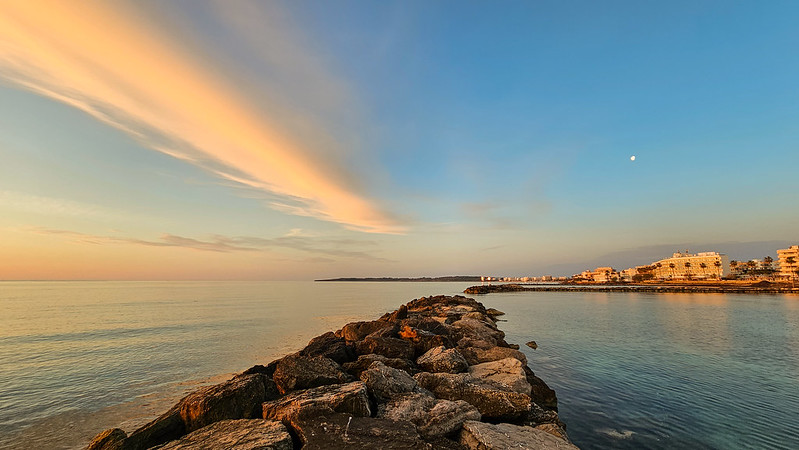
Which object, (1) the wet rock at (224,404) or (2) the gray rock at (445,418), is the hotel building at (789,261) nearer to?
(2) the gray rock at (445,418)

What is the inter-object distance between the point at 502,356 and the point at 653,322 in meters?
30.8

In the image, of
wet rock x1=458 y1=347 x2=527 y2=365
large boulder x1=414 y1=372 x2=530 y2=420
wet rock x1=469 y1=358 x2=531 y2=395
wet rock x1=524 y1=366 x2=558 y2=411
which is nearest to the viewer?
large boulder x1=414 y1=372 x2=530 y2=420

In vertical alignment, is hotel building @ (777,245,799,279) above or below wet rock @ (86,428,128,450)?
above

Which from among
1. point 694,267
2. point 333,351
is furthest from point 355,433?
point 694,267

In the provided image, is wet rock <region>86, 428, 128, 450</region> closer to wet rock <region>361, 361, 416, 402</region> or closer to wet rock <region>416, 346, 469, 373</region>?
wet rock <region>361, 361, 416, 402</region>

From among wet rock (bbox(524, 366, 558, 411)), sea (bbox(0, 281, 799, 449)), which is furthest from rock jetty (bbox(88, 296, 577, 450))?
sea (bbox(0, 281, 799, 449))

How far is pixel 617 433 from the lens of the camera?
986 centimetres

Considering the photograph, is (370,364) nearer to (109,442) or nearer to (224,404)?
(224,404)

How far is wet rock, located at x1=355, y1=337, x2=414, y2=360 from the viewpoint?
12.7 m

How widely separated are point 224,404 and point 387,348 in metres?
6.60

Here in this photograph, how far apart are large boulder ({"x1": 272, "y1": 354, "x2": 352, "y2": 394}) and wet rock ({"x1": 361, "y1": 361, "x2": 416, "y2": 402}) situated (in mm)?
820

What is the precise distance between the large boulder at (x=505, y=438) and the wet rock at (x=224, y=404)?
4638 mm

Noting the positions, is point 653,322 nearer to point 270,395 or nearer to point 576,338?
point 576,338

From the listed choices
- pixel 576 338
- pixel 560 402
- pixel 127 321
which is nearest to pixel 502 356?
pixel 560 402
